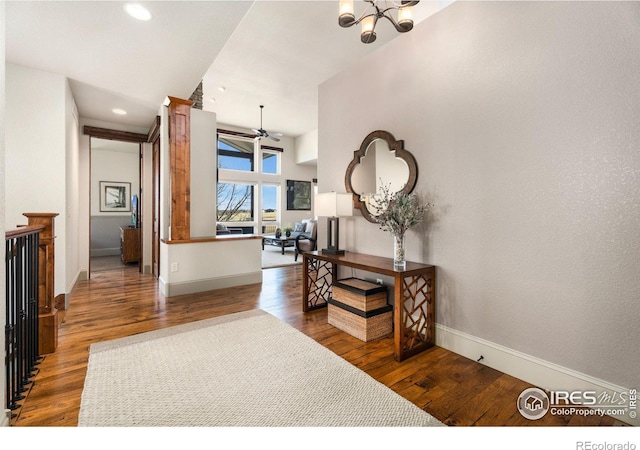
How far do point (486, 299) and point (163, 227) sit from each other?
399 cm

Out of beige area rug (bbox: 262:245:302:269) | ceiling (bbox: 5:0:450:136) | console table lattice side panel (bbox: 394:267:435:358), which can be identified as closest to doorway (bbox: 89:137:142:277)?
ceiling (bbox: 5:0:450:136)

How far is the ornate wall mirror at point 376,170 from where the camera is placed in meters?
2.62

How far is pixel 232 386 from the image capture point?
1.80m

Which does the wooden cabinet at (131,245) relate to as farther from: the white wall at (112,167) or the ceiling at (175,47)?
the ceiling at (175,47)

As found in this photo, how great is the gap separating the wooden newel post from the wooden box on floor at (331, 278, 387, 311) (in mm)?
2263

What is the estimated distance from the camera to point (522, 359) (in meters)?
1.91

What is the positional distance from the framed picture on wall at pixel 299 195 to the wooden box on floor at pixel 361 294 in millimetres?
6995

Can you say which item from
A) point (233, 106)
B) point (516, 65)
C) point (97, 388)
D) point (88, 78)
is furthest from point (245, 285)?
point (233, 106)

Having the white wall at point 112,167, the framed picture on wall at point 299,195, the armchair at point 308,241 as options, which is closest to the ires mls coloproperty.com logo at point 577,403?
the armchair at point 308,241

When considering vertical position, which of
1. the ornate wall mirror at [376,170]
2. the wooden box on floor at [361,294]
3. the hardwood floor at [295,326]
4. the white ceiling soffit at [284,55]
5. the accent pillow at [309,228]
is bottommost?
the hardwood floor at [295,326]

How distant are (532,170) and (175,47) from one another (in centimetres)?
315

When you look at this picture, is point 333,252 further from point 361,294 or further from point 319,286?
point 319,286

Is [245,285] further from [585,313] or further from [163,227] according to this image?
[585,313]

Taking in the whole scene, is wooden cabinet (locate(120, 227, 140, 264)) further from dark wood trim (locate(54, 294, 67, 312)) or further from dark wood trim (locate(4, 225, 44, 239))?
dark wood trim (locate(4, 225, 44, 239))
